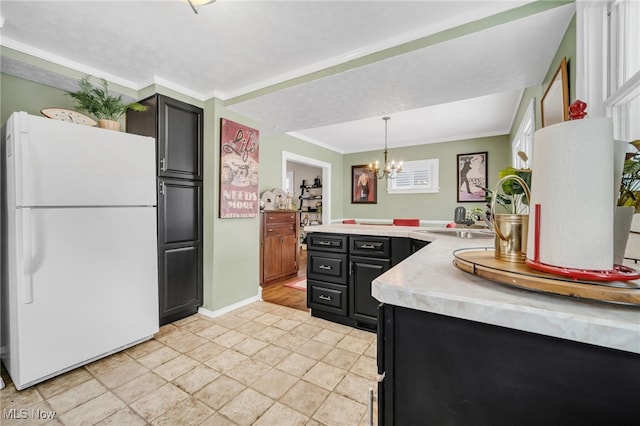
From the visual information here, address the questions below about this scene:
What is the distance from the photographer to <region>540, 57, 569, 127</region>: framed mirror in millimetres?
1524

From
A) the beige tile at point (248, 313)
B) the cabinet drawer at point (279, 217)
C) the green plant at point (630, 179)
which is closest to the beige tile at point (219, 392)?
the beige tile at point (248, 313)

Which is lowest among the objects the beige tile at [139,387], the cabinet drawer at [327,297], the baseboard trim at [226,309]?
the beige tile at [139,387]

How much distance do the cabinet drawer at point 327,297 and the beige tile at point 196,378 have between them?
1148mm

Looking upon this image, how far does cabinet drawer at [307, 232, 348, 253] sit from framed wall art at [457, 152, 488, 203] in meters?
3.56

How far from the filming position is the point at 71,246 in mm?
1846

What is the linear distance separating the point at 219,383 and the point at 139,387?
502mm

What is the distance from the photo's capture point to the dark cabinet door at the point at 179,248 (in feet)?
8.51

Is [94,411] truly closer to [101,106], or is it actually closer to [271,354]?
[271,354]

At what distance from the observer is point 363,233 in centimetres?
247

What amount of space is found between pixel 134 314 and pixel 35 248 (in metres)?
0.82

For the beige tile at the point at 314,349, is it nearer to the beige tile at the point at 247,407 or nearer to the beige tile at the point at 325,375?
the beige tile at the point at 325,375

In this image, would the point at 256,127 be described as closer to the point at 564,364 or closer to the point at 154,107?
the point at 154,107

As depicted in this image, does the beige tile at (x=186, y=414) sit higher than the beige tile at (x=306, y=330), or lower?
lower

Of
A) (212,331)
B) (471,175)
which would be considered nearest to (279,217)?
(212,331)
